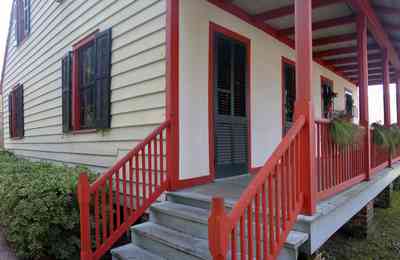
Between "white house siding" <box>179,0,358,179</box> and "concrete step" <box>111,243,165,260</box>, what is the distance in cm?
91

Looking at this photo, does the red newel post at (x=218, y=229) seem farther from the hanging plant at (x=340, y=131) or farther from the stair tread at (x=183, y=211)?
the hanging plant at (x=340, y=131)

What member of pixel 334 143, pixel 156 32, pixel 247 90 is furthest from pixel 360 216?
pixel 156 32

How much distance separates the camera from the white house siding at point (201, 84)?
10.9 ft

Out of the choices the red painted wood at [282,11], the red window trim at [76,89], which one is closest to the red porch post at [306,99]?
the red painted wood at [282,11]

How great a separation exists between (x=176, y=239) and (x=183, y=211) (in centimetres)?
30

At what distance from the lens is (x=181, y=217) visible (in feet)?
8.84

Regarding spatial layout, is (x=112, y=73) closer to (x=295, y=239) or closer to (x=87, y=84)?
(x=87, y=84)

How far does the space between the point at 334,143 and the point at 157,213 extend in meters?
1.94

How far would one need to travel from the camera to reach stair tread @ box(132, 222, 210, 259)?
7.51ft

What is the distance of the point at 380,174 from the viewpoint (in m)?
4.41

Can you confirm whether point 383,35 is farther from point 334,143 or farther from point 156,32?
point 156,32

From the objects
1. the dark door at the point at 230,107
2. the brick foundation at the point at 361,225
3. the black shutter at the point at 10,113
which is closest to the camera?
the dark door at the point at 230,107

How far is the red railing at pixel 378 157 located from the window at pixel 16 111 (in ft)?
27.4

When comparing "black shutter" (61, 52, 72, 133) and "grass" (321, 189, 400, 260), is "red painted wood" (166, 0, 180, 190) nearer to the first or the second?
"grass" (321, 189, 400, 260)
